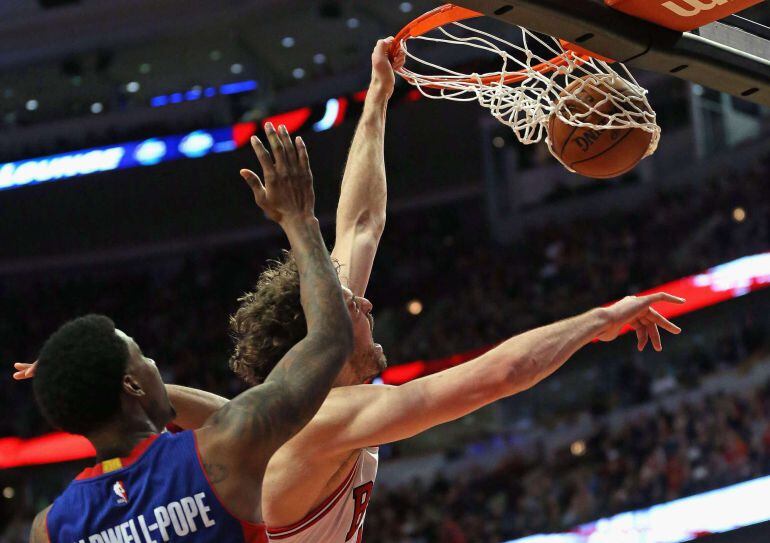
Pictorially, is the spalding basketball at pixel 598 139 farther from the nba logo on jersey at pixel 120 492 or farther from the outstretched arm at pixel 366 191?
the nba logo on jersey at pixel 120 492

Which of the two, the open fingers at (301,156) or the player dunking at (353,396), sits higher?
the open fingers at (301,156)

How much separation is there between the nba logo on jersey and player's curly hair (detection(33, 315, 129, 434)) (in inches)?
4.9

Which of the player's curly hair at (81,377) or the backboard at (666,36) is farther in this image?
the backboard at (666,36)

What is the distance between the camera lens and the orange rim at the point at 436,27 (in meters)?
3.40

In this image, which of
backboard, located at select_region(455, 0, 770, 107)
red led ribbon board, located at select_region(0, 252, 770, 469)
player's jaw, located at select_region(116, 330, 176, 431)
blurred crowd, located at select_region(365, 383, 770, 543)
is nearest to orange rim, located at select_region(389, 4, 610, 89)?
backboard, located at select_region(455, 0, 770, 107)

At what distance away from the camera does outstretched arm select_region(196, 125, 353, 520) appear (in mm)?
1992

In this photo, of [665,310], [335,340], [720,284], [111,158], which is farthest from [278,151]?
[111,158]

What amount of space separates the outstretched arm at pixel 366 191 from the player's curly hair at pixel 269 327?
1.25 feet

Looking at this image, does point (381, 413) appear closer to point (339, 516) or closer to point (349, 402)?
point (349, 402)

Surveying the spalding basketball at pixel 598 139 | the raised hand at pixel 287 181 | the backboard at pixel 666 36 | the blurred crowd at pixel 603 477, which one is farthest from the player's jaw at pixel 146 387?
the blurred crowd at pixel 603 477

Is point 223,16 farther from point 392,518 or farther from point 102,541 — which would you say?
point 102,541

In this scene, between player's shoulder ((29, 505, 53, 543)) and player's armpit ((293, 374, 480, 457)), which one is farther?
player's armpit ((293, 374, 480, 457))

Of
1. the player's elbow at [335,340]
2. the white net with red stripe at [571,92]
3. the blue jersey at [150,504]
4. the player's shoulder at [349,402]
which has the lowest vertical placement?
the player's shoulder at [349,402]

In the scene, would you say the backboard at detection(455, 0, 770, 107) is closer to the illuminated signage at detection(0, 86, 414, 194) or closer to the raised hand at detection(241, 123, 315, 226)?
the raised hand at detection(241, 123, 315, 226)
